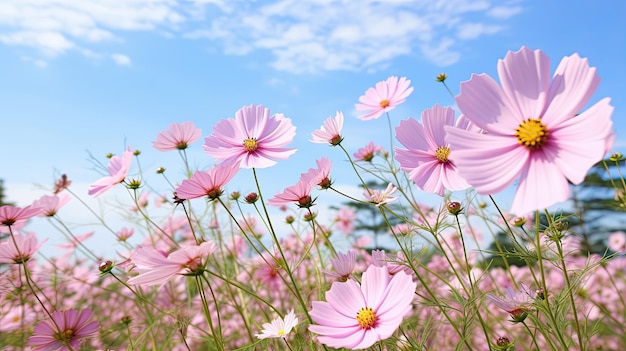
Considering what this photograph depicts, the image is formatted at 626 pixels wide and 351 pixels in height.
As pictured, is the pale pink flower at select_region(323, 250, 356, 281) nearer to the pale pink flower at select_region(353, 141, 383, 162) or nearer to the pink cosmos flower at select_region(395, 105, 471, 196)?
the pink cosmos flower at select_region(395, 105, 471, 196)

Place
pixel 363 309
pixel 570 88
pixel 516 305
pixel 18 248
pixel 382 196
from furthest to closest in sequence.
A: pixel 18 248, pixel 382 196, pixel 516 305, pixel 363 309, pixel 570 88

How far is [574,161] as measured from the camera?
21.7 inches

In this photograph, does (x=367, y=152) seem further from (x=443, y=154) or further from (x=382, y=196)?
(x=443, y=154)

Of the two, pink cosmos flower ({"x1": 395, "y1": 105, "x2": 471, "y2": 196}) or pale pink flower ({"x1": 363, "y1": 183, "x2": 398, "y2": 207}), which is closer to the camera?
pink cosmos flower ({"x1": 395, "y1": 105, "x2": 471, "y2": 196})

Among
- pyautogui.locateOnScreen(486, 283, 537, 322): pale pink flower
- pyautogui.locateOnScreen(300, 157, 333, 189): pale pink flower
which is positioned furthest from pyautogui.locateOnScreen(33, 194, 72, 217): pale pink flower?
pyautogui.locateOnScreen(486, 283, 537, 322): pale pink flower

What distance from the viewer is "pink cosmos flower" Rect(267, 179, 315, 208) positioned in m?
0.87

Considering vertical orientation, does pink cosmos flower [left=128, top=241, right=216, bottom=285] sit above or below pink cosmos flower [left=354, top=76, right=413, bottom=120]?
below

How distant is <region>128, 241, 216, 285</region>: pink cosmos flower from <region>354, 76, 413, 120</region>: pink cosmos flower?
754mm

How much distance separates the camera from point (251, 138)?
0.94 meters

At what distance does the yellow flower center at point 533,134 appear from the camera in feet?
1.95

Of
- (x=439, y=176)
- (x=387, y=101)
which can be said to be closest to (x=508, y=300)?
(x=439, y=176)

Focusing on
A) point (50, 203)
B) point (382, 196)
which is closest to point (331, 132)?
point (382, 196)

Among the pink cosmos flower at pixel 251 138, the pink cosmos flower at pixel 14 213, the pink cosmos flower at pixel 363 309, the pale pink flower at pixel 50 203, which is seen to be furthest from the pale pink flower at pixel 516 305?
the pale pink flower at pixel 50 203

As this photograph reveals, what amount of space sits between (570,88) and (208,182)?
0.53 meters
